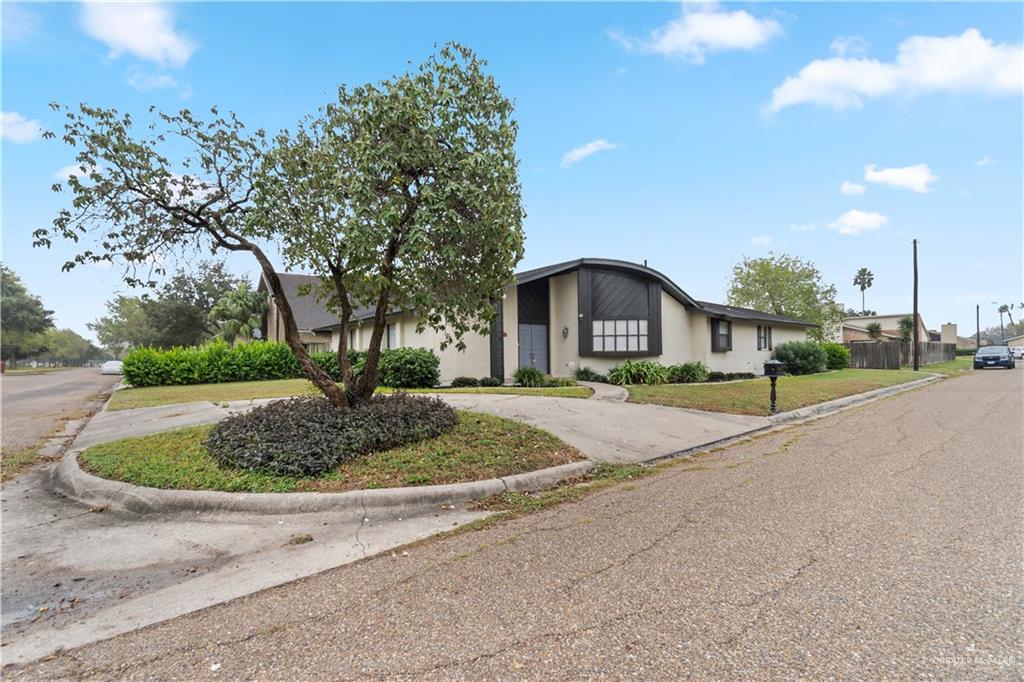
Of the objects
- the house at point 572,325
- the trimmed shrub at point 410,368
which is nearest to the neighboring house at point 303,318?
the house at point 572,325

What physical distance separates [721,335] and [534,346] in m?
8.06

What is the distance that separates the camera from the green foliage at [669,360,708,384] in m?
17.6

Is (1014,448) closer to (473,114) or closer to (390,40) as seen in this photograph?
(473,114)

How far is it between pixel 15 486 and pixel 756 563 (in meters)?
7.95

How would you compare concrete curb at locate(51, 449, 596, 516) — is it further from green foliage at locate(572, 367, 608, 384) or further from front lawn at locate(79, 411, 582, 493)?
green foliage at locate(572, 367, 608, 384)

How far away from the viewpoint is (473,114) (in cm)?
621

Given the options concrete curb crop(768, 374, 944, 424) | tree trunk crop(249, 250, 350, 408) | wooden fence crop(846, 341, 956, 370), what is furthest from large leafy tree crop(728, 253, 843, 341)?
tree trunk crop(249, 250, 350, 408)

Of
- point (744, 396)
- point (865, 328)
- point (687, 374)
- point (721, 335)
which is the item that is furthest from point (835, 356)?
point (865, 328)

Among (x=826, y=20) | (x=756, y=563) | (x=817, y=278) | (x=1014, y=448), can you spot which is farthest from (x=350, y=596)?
(x=817, y=278)

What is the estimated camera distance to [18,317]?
48062 mm

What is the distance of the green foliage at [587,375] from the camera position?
667 inches

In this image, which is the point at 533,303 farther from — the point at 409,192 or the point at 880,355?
the point at 880,355

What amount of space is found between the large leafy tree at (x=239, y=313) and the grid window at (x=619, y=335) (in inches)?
910

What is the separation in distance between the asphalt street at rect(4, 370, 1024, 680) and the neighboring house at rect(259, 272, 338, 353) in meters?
22.0
